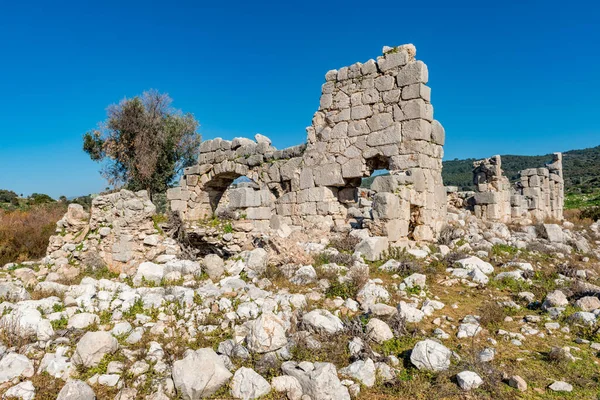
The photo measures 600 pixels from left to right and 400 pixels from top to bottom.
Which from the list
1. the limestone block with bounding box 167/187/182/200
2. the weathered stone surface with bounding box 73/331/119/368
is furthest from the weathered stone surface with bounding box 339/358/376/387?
the limestone block with bounding box 167/187/182/200

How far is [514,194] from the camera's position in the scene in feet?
47.1

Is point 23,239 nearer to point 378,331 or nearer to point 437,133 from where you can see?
point 378,331

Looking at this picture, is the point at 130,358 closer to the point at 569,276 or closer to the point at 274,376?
the point at 274,376

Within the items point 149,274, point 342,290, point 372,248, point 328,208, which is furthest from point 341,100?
point 149,274

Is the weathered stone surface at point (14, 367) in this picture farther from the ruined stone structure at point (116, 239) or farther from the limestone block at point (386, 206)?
the limestone block at point (386, 206)

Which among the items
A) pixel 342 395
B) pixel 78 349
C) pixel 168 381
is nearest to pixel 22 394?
pixel 78 349

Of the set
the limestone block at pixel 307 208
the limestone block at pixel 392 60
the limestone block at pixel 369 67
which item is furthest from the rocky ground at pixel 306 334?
the limestone block at pixel 369 67

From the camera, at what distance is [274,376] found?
307 centimetres

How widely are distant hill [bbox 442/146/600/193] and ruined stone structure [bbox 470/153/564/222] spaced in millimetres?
23284

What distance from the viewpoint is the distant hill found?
40128 millimetres

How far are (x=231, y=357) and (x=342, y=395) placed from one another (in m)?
0.99

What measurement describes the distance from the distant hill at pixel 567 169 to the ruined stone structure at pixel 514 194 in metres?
23.3

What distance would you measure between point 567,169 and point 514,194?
48200 mm

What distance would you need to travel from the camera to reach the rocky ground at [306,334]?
2.94 metres
